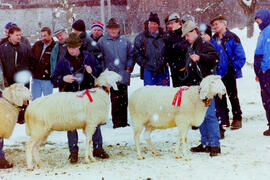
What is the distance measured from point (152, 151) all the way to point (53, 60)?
116 inches

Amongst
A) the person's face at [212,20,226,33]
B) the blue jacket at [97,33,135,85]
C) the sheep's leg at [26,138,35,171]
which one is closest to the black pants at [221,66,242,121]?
the person's face at [212,20,226,33]

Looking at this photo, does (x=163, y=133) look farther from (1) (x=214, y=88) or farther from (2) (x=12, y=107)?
(2) (x=12, y=107)

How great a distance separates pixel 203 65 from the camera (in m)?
5.18

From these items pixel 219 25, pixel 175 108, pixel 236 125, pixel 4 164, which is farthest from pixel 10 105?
pixel 236 125

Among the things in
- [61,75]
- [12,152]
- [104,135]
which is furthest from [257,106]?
[12,152]

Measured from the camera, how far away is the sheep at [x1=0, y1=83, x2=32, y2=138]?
4.83 meters

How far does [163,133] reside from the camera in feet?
22.2

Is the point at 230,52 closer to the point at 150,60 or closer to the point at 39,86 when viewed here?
the point at 150,60

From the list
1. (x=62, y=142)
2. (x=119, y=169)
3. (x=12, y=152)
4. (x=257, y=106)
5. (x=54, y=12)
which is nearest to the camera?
(x=119, y=169)

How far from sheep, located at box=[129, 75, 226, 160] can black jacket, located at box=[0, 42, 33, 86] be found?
8.37 feet

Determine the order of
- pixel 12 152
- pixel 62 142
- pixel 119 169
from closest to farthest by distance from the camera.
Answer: pixel 119 169 → pixel 12 152 → pixel 62 142

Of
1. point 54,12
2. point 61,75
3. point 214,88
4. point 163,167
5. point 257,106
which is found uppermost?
point 54,12

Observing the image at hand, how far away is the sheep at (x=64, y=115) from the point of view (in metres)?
4.78

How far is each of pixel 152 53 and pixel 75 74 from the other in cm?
216
